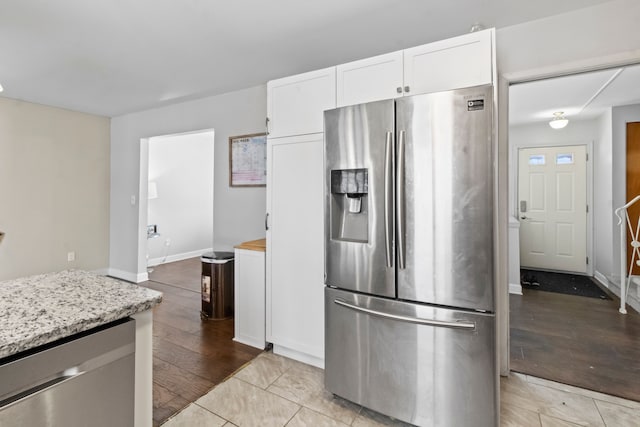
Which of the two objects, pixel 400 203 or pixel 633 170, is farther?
pixel 633 170

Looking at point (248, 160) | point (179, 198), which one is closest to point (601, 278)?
point (248, 160)

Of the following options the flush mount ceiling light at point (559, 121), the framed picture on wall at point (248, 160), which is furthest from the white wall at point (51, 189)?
the flush mount ceiling light at point (559, 121)

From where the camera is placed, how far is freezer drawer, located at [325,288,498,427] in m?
1.49

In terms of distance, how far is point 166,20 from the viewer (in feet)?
6.94

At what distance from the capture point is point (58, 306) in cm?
97

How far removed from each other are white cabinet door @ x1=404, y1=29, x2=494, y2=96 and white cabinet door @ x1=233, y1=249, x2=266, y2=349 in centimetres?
176

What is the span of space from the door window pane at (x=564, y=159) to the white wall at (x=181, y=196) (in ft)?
20.3

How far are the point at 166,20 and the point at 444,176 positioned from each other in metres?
2.17

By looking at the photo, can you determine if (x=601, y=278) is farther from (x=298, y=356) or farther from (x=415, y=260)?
(x=298, y=356)

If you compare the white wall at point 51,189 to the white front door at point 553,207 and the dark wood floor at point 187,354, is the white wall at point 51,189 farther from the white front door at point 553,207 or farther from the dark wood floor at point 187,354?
the white front door at point 553,207

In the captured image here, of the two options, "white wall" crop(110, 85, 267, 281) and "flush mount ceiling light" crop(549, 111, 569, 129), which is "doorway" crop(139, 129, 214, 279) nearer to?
"white wall" crop(110, 85, 267, 281)

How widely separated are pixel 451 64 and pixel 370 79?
1.67 ft

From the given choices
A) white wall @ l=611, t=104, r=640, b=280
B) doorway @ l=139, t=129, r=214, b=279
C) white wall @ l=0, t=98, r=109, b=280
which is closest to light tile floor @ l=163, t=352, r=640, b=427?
white wall @ l=611, t=104, r=640, b=280

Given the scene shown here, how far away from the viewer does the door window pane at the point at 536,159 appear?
5117 mm
